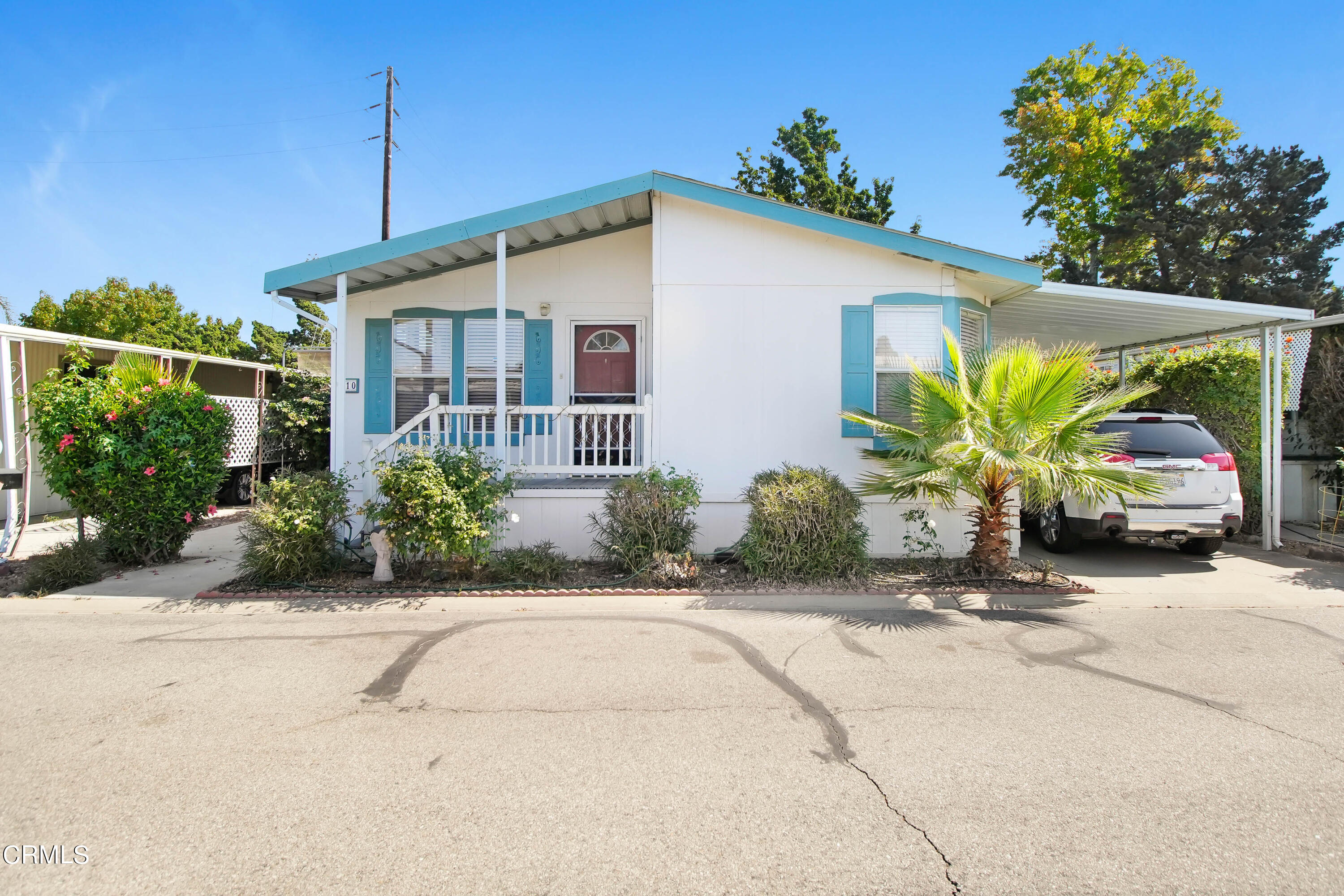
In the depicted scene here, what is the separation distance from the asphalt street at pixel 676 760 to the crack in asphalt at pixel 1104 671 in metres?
0.03

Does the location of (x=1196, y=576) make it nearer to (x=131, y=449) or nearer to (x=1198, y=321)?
(x=1198, y=321)

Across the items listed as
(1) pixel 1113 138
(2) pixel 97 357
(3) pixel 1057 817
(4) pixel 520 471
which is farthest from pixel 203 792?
(1) pixel 1113 138

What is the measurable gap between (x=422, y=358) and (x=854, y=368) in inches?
228

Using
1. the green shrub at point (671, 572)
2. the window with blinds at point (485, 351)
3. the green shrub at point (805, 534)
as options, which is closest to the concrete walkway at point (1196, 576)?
the green shrub at point (805, 534)

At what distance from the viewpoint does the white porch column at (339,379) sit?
7.82 meters

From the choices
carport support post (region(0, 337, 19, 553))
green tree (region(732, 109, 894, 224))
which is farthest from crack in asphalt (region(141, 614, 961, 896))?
green tree (region(732, 109, 894, 224))

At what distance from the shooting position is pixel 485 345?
9453 millimetres

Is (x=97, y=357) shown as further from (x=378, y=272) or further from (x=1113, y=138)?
(x=1113, y=138)

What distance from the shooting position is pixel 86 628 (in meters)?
5.57

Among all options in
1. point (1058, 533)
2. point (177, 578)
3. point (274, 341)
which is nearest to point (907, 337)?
point (1058, 533)

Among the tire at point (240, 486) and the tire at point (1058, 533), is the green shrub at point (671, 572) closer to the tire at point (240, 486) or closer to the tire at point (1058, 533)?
the tire at point (1058, 533)

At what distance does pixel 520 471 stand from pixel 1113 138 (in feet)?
80.6

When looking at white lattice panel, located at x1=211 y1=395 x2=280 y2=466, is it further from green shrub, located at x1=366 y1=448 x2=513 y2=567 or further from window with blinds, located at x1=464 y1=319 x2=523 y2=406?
green shrub, located at x1=366 y1=448 x2=513 y2=567

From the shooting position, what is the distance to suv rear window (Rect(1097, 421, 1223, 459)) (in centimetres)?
755
